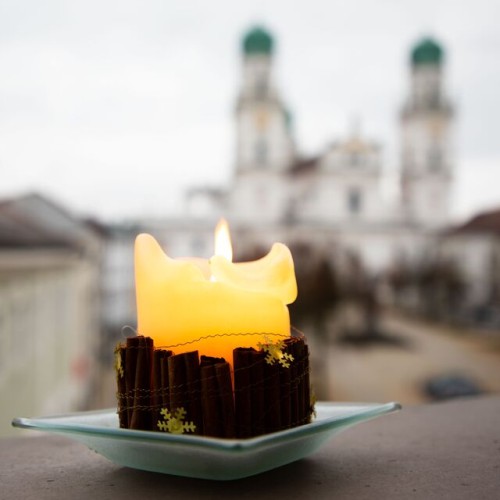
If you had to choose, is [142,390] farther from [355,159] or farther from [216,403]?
[355,159]

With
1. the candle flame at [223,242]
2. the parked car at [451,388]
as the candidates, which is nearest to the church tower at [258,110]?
the parked car at [451,388]

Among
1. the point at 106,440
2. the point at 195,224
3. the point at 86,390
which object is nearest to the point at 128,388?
the point at 106,440

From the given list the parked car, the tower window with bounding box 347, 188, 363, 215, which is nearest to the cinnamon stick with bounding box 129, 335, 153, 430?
the parked car

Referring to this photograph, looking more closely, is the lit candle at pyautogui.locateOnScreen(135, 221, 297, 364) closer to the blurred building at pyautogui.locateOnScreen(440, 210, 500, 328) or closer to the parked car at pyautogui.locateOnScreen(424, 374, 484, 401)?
the parked car at pyautogui.locateOnScreen(424, 374, 484, 401)

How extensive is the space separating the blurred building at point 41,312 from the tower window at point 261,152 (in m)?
10.3

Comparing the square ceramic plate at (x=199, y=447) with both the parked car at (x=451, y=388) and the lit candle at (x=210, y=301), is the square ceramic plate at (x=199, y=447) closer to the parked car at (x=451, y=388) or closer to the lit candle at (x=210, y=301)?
the lit candle at (x=210, y=301)

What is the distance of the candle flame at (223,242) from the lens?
62cm

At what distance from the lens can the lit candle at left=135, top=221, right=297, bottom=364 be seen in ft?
1.76

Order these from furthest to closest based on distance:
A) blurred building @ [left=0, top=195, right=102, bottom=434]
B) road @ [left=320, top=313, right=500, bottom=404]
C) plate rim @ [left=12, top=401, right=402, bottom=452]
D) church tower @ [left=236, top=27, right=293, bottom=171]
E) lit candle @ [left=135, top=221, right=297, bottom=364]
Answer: church tower @ [left=236, top=27, right=293, bottom=171], road @ [left=320, top=313, right=500, bottom=404], blurred building @ [left=0, top=195, right=102, bottom=434], lit candle @ [left=135, top=221, right=297, bottom=364], plate rim @ [left=12, top=401, right=402, bottom=452]

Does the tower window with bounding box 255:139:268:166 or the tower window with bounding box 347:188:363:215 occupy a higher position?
the tower window with bounding box 255:139:268:166

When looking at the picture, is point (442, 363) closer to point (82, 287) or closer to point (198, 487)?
point (82, 287)

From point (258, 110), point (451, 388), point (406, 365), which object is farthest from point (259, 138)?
point (451, 388)

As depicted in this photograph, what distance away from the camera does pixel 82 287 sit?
618 centimetres

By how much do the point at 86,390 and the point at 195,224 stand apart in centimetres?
880
